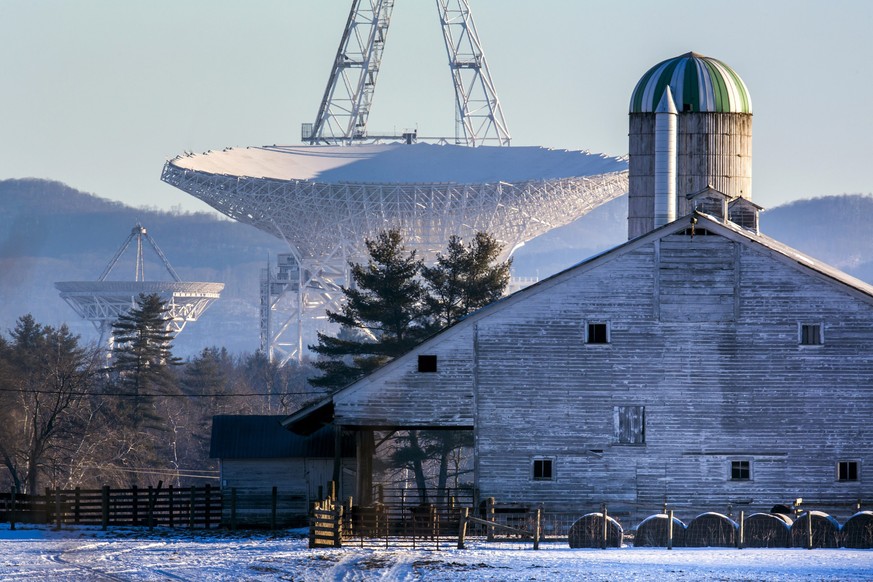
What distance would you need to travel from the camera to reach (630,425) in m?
48.3

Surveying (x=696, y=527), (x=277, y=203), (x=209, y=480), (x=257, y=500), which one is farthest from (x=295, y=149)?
(x=696, y=527)

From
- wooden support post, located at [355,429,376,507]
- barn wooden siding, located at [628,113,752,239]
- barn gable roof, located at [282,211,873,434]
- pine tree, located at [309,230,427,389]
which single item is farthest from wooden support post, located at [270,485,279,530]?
pine tree, located at [309,230,427,389]

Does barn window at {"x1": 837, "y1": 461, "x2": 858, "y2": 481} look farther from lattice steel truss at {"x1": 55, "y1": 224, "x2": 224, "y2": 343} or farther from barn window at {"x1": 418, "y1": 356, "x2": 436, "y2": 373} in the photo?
lattice steel truss at {"x1": 55, "y1": 224, "x2": 224, "y2": 343}

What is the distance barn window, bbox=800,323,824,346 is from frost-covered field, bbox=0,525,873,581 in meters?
8.18

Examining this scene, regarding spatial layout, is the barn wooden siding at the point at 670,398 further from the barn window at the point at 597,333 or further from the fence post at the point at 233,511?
the fence post at the point at 233,511

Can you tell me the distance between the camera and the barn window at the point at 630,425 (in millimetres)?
48312

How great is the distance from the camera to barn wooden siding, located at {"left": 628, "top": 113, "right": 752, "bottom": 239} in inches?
2468

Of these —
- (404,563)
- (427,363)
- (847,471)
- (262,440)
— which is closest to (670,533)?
(404,563)

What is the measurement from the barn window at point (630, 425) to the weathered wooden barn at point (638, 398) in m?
0.03

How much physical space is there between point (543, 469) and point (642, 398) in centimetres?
318

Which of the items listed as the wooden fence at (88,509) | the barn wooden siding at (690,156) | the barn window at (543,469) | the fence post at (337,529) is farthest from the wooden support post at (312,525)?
the barn wooden siding at (690,156)

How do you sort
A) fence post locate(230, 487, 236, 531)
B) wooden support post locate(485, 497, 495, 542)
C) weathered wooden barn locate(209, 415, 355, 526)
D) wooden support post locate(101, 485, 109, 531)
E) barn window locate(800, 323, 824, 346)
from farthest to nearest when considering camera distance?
weathered wooden barn locate(209, 415, 355, 526) < wooden support post locate(101, 485, 109, 531) < fence post locate(230, 487, 236, 531) < barn window locate(800, 323, 824, 346) < wooden support post locate(485, 497, 495, 542)

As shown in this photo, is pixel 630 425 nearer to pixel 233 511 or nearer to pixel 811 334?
pixel 811 334

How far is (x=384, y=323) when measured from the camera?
255ft
